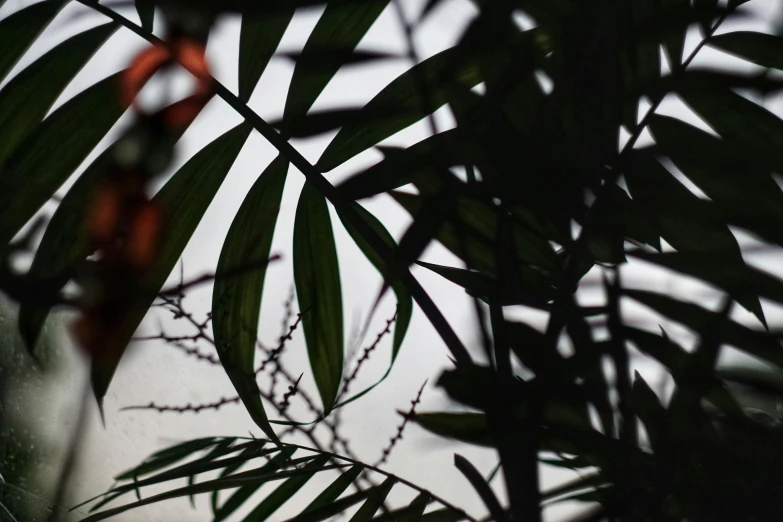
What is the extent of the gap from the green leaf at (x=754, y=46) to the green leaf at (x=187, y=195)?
39cm

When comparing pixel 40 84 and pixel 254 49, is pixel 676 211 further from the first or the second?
pixel 40 84

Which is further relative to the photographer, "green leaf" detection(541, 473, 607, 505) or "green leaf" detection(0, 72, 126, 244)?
"green leaf" detection(0, 72, 126, 244)

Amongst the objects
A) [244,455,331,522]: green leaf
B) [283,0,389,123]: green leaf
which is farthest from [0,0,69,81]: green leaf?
[244,455,331,522]: green leaf

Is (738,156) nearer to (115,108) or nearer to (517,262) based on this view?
(517,262)

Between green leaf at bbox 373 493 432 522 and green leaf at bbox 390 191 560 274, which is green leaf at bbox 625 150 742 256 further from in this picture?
green leaf at bbox 373 493 432 522

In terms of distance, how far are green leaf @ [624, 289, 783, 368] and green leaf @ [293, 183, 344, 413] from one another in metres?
0.24

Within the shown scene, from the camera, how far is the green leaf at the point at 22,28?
0.50m

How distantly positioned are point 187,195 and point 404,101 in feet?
0.61

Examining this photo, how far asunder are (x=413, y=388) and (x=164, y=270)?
323mm

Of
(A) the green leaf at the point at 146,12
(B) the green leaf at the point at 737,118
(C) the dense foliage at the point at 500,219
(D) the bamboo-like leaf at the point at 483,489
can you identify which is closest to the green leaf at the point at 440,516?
(C) the dense foliage at the point at 500,219

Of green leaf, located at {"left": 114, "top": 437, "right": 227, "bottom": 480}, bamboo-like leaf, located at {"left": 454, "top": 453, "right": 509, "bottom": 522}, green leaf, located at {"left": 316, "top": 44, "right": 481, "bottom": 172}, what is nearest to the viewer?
bamboo-like leaf, located at {"left": 454, "top": 453, "right": 509, "bottom": 522}

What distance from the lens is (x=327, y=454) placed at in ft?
1.39

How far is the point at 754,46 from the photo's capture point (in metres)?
0.48

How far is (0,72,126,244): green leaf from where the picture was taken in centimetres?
49
